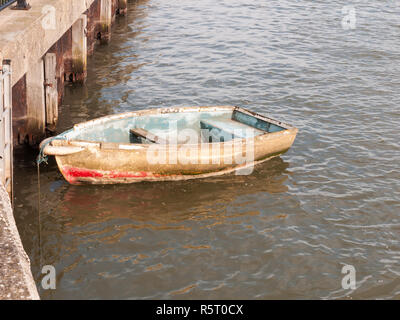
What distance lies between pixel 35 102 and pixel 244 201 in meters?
5.24

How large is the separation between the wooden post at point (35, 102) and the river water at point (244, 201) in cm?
50

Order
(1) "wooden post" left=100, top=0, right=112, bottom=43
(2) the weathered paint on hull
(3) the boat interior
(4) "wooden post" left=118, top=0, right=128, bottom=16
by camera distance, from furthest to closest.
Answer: (4) "wooden post" left=118, top=0, right=128, bottom=16, (1) "wooden post" left=100, top=0, right=112, bottom=43, (3) the boat interior, (2) the weathered paint on hull

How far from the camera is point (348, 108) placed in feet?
61.2

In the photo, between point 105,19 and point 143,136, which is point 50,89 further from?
point 105,19

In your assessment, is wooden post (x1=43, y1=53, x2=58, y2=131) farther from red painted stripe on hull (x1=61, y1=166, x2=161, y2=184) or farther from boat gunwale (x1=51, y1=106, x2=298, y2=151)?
red painted stripe on hull (x1=61, y1=166, x2=161, y2=184)

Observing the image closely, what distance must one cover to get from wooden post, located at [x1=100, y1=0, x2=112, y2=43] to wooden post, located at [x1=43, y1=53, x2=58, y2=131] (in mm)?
8703

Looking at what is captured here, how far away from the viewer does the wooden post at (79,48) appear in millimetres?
17672

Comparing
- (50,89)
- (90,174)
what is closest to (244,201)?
(90,174)

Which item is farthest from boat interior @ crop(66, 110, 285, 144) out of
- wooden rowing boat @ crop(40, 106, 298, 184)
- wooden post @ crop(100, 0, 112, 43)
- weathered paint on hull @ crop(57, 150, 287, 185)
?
wooden post @ crop(100, 0, 112, 43)

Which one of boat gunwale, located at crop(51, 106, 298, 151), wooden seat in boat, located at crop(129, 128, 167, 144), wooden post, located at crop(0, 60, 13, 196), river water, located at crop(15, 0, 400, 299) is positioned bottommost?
river water, located at crop(15, 0, 400, 299)

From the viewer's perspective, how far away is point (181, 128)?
15.1 metres

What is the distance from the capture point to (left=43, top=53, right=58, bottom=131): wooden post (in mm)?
14453
